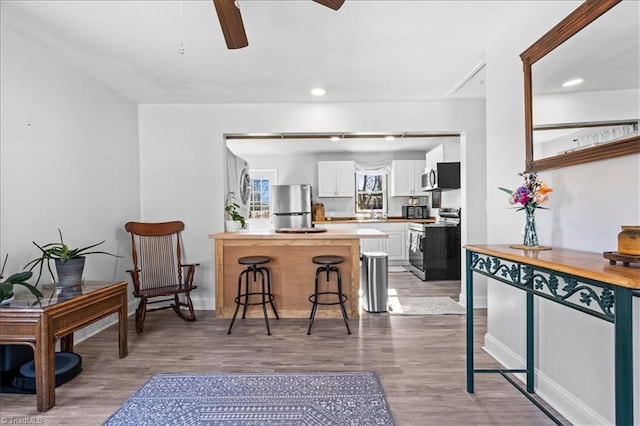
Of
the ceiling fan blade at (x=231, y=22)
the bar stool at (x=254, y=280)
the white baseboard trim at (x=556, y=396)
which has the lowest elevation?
the white baseboard trim at (x=556, y=396)

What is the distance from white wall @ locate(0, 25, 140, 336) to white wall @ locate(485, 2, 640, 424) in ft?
11.5

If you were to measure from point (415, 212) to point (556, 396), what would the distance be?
5225 millimetres

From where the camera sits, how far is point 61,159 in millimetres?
2852

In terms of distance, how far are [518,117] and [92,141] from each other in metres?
3.66

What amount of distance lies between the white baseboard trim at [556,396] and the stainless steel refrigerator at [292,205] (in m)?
4.39

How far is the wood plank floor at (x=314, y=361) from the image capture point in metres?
1.96

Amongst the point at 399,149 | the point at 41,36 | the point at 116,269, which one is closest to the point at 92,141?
the point at 41,36

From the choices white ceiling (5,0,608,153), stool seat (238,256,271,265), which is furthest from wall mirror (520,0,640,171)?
stool seat (238,256,271,265)

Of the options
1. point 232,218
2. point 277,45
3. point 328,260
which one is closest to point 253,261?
point 328,260

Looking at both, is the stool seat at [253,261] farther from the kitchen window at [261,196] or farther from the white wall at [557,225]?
the kitchen window at [261,196]

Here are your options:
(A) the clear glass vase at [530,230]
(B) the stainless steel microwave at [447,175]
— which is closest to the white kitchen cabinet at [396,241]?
(B) the stainless steel microwave at [447,175]

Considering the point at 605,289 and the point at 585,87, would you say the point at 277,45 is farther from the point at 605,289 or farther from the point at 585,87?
the point at 605,289

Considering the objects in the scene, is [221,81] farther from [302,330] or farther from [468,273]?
[468,273]

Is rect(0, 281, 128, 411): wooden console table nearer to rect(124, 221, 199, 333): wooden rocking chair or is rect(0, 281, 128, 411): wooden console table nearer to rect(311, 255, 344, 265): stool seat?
rect(124, 221, 199, 333): wooden rocking chair
